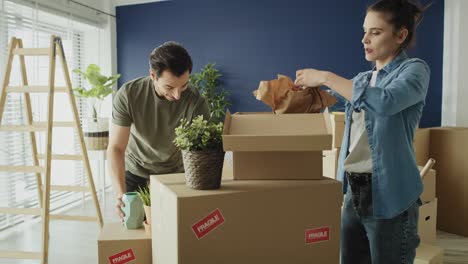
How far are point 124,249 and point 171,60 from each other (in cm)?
78

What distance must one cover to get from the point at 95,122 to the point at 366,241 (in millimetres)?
3306

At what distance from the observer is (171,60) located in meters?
1.75

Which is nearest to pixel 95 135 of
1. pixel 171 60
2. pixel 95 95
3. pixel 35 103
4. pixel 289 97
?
pixel 95 95

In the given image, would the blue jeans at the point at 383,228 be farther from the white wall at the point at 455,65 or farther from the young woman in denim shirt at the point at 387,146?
the white wall at the point at 455,65

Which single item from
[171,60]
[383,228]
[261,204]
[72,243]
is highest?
[171,60]

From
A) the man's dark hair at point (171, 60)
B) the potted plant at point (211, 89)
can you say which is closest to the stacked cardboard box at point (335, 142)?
the potted plant at point (211, 89)

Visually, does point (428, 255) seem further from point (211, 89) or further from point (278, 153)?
point (211, 89)

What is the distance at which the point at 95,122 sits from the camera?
4.16 metres

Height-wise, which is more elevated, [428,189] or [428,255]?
[428,189]

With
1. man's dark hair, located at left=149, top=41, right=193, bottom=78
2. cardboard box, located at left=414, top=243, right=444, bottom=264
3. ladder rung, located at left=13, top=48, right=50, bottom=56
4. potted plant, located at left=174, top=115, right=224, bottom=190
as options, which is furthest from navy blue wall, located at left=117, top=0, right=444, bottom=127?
potted plant, located at left=174, top=115, right=224, bottom=190

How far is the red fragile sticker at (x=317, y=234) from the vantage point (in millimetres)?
1183

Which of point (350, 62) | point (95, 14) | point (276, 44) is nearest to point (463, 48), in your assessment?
point (350, 62)

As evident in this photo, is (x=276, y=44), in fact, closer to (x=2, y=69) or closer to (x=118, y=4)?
(x=118, y=4)

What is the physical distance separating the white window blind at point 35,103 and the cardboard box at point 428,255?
10.7ft
